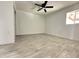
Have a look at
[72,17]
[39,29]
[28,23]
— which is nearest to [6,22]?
[72,17]

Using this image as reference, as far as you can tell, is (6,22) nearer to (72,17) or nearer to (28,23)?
(72,17)

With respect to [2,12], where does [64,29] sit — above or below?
below

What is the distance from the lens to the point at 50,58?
118 inches

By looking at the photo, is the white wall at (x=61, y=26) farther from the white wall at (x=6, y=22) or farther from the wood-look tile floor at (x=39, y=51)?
the white wall at (x=6, y=22)

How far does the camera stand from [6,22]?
4.98 metres

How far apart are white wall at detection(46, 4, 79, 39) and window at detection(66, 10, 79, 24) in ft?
1.02

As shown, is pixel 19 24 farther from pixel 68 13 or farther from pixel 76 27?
pixel 76 27

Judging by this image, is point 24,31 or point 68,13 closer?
point 68,13

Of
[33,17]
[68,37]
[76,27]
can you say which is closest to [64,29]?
[68,37]

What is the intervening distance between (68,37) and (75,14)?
6.18ft

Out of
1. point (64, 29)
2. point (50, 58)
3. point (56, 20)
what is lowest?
point (50, 58)

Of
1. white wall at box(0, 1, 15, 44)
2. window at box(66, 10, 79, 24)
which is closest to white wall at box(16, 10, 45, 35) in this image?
white wall at box(0, 1, 15, 44)

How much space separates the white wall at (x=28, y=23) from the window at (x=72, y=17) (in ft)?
15.4

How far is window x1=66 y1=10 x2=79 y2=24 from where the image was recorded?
6.32 m
